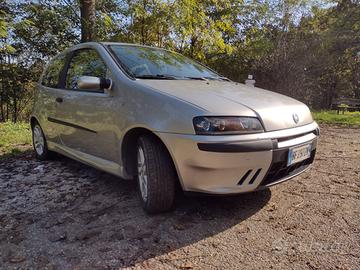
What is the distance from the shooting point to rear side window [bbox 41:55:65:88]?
4.40 m

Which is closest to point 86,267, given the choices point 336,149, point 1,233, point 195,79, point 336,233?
point 1,233

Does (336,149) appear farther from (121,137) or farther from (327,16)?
(327,16)

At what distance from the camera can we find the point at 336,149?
18.1 ft

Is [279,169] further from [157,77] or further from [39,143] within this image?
[39,143]

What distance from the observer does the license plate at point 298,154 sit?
2744 millimetres

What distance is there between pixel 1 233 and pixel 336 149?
4778mm

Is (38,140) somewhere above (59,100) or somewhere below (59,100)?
below

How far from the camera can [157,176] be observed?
2.76 metres

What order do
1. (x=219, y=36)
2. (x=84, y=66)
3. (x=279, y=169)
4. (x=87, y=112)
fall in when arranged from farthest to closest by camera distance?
1. (x=219, y=36)
2. (x=84, y=66)
3. (x=87, y=112)
4. (x=279, y=169)

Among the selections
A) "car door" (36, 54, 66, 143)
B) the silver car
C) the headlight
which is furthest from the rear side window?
the headlight

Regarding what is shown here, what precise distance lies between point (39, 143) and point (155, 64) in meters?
2.32

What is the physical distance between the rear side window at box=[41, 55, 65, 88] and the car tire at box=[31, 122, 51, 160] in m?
0.65

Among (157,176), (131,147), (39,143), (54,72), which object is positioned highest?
(54,72)

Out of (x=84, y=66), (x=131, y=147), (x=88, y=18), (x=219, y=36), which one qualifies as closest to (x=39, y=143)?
(x=84, y=66)
